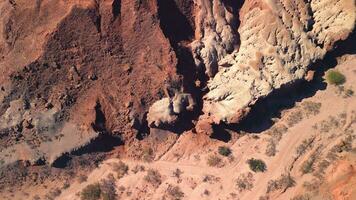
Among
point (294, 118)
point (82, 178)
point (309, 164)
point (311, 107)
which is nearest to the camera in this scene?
point (82, 178)

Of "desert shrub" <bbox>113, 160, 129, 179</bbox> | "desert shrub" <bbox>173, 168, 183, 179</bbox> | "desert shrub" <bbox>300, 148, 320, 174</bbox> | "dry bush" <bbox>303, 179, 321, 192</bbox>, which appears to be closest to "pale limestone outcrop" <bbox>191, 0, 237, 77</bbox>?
"desert shrub" <bbox>173, 168, 183, 179</bbox>

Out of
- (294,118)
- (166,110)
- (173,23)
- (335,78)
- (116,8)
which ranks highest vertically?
(116,8)

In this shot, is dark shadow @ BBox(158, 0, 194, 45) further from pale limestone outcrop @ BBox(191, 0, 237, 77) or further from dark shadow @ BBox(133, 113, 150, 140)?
dark shadow @ BBox(133, 113, 150, 140)

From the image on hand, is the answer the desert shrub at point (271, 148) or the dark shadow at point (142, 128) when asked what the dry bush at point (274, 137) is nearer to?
the desert shrub at point (271, 148)

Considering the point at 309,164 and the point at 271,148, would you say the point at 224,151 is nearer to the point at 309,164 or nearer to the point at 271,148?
the point at 271,148

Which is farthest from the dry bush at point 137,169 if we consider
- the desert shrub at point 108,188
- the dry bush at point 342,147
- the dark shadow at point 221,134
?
the dry bush at point 342,147

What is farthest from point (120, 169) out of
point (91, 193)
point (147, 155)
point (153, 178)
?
point (91, 193)
